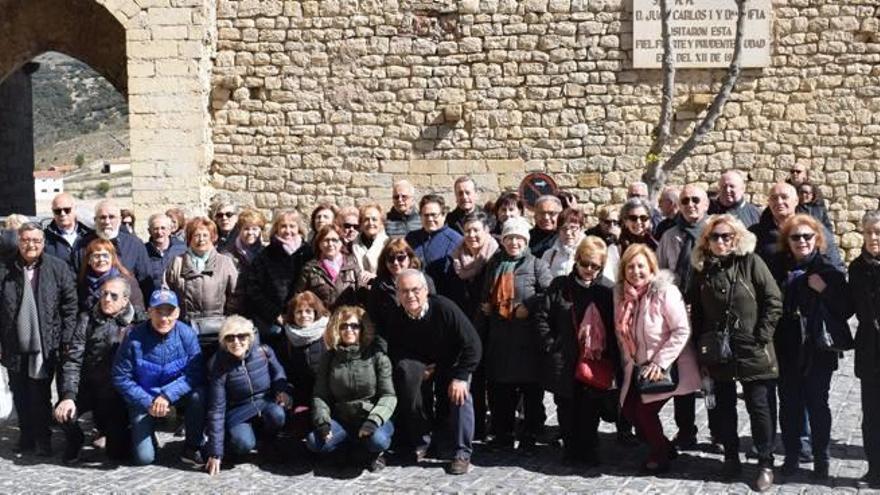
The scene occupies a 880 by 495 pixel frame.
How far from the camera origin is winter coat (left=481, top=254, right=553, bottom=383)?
19.6 ft

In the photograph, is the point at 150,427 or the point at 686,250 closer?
the point at 150,427

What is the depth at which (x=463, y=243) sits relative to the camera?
637cm

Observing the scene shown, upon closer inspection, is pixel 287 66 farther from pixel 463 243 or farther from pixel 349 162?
pixel 463 243

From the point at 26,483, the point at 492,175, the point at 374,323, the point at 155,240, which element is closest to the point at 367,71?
the point at 492,175

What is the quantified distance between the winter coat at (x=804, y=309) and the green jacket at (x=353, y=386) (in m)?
2.09

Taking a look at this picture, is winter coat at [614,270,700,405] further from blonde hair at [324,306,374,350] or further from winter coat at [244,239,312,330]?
winter coat at [244,239,312,330]

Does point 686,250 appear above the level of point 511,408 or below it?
above

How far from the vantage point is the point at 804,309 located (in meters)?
5.52

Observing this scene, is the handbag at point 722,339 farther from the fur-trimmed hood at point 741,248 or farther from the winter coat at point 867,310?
the winter coat at point 867,310

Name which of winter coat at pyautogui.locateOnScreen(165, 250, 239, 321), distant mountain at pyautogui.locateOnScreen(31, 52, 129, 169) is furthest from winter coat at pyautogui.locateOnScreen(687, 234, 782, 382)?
distant mountain at pyautogui.locateOnScreen(31, 52, 129, 169)

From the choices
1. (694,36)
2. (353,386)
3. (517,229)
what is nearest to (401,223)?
(517,229)

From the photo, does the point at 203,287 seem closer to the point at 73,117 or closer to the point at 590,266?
the point at 590,266

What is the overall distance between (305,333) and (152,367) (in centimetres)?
86

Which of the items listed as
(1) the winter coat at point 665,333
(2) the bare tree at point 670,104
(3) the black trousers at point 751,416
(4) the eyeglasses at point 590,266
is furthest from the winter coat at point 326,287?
(2) the bare tree at point 670,104
